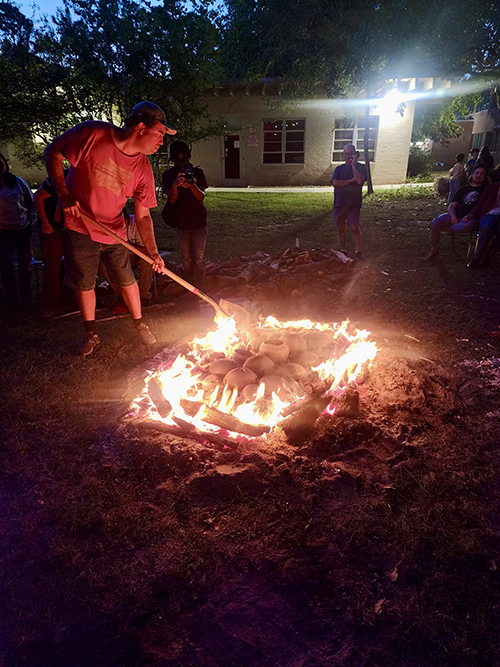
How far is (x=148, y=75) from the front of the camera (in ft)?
43.4

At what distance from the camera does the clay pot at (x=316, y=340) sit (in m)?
3.99

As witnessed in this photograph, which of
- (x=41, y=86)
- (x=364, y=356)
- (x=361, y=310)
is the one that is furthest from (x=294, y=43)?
(x=364, y=356)

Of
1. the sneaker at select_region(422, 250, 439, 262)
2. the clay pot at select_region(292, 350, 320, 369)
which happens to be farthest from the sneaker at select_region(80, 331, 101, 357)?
the sneaker at select_region(422, 250, 439, 262)

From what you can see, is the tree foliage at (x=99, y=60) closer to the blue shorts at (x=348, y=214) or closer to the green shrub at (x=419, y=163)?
the blue shorts at (x=348, y=214)

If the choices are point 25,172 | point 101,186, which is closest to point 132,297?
point 101,186

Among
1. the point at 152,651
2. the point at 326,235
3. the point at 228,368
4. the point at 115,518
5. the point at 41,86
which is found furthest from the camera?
the point at 41,86

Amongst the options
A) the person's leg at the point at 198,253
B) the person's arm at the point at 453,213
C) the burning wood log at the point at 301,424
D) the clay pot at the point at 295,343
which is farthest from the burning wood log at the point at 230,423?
the person's arm at the point at 453,213

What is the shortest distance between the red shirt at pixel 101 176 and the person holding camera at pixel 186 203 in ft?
4.43

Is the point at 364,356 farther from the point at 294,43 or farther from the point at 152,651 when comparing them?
the point at 294,43

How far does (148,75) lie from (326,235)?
8.12 meters

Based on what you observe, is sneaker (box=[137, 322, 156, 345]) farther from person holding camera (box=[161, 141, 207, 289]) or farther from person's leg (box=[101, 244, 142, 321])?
person holding camera (box=[161, 141, 207, 289])

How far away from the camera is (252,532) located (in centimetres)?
245

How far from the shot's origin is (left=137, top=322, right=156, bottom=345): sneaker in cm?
483

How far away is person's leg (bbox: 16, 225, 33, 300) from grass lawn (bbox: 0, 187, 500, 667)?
6.89ft
